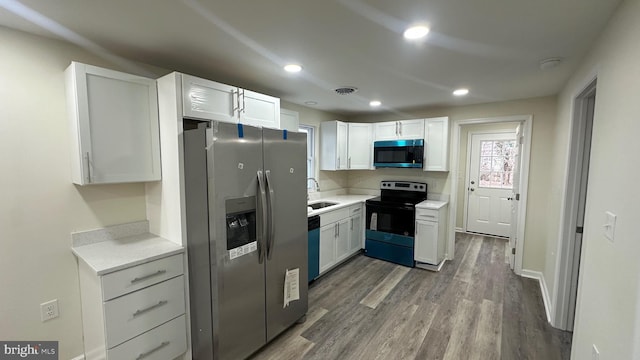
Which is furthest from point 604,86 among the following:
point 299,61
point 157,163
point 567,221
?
point 157,163

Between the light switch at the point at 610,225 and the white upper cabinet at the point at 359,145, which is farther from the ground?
the white upper cabinet at the point at 359,145

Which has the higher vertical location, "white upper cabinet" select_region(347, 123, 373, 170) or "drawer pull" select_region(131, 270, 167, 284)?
"white upper cabinet" select_region(347, 123, 373, 170)

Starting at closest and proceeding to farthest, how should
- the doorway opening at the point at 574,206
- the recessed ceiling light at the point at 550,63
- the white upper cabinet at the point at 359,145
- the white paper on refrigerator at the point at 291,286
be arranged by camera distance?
the recessed ceiling light at the point at 550,63, the doorway opening at the point at 574,206, the white paper on refrigerator at the point at 291,286, the white upper cabinet at the point at 359,145

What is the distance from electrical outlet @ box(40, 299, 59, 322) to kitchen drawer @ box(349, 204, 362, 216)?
3099 millimetres

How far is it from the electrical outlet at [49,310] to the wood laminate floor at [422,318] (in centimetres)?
144

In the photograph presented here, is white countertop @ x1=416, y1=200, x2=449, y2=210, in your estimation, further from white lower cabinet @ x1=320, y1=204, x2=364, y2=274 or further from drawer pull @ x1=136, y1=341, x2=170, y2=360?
drawer pull @ x1=136, y1=341, x2=170, y2=360

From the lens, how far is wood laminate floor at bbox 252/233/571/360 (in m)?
2.19

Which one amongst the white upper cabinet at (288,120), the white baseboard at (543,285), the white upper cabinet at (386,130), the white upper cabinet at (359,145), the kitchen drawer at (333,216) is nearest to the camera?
the white baseboard at (543,285)

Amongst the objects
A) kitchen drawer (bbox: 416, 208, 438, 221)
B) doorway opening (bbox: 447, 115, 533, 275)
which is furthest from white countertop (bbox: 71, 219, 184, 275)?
doorway opening (bbox: 447, 115, 533, 275)

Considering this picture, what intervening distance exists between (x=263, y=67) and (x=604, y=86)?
2295 millimetres

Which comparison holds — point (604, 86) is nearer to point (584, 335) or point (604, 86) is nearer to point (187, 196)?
point (584, 335)

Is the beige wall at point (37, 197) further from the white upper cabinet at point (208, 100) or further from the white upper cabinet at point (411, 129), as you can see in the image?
the white upper cabinet at point (411, 129)

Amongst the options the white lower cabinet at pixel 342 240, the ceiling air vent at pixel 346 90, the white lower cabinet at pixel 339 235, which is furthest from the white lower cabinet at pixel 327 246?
the ceiling air vent at pixel 346 90

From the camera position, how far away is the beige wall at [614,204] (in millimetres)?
1133
